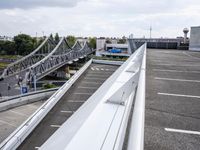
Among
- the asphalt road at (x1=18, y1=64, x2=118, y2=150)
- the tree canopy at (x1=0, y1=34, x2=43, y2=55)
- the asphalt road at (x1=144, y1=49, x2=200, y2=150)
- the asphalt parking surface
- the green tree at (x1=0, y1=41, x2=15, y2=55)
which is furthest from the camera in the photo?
the green tree at (x1=0, y1=41, x2=15, y2=55)

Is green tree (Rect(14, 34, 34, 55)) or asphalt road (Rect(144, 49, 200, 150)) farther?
green tree (Rect(14, 34, 34, 55))

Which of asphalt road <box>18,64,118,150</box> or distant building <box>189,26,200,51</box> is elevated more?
distant building <box>189,26,200,51</box>

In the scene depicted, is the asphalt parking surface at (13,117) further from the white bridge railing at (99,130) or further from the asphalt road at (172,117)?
the white bridge railing at (99,130)

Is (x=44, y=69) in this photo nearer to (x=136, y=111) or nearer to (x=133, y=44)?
(x=133, y=44)

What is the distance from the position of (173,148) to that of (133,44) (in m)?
27.9

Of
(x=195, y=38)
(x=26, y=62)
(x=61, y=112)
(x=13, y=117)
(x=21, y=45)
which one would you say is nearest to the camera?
(x=61, y=112)

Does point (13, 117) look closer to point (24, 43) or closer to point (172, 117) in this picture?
point (172, 117)

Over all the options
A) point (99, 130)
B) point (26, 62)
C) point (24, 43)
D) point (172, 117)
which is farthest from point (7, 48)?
point (99, 130)

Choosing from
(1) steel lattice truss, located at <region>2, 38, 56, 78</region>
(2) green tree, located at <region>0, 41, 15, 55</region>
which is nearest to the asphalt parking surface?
(1) steel lattice truss, located at <region>2, 38, 56, 78</region>

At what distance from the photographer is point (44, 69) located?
47.5 metres

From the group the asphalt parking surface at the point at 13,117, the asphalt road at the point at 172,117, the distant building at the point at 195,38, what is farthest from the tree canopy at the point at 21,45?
the asphalt road at the point at 172,117

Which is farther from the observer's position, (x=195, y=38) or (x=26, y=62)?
(x=26, y=62)

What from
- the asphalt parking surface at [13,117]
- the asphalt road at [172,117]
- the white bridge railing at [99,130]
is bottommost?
the asphalt parking surface at [13,117]

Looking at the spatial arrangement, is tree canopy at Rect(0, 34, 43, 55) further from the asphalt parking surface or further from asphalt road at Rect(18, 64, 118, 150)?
asphalt road at Rect(18, 64, 118, 150)
